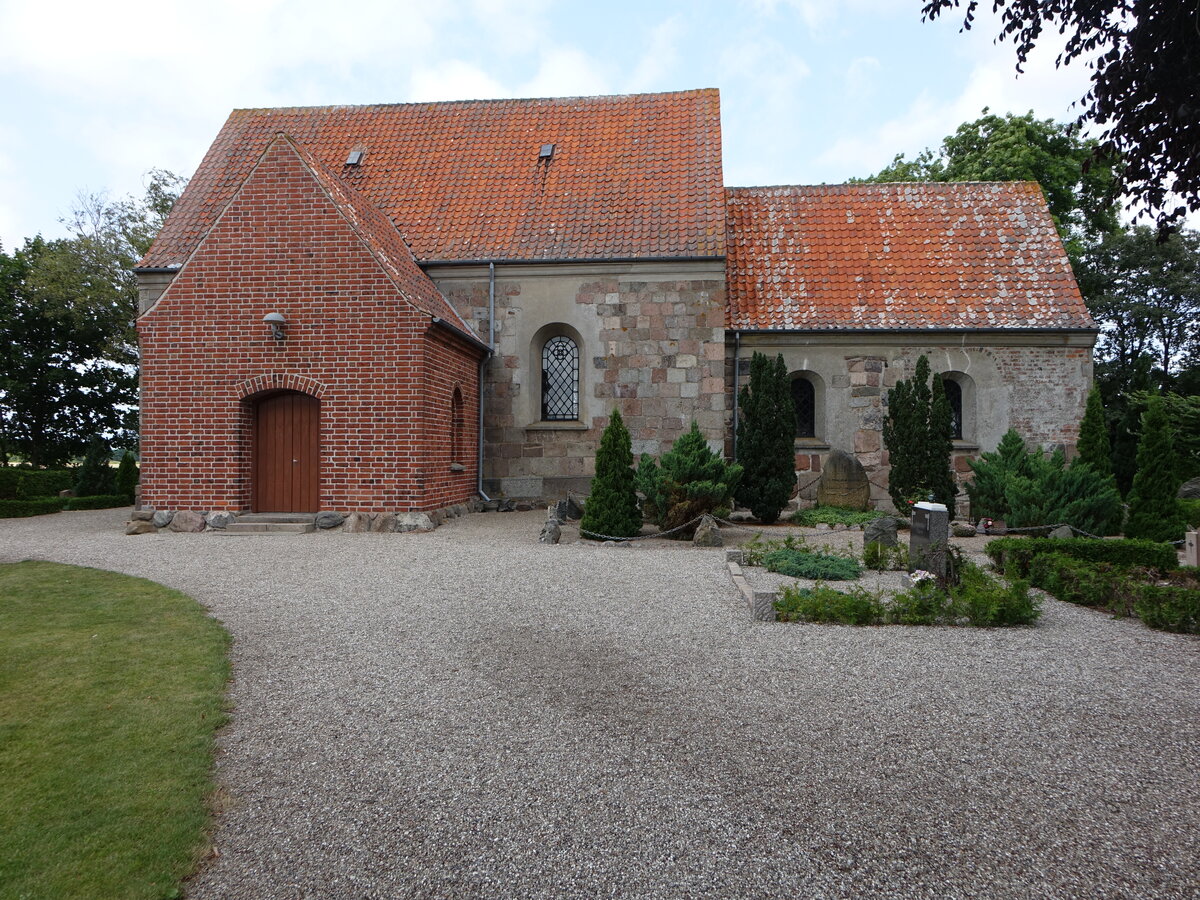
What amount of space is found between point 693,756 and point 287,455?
10.8 meters

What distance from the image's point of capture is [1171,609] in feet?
20.7

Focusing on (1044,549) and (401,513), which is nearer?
(1044,549)

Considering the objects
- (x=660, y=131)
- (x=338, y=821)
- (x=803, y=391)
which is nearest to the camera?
(x=338, y=821)

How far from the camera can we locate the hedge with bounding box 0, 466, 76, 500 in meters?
16.9

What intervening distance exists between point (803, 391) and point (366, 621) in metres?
11.8

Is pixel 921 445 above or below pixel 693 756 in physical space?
above

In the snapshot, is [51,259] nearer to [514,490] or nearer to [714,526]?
[514,490]

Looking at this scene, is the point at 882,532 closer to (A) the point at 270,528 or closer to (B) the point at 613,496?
(B) the point at 613,496

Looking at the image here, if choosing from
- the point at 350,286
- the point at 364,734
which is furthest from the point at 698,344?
the point at 364,734

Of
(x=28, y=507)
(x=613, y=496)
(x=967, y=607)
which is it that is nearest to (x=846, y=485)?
(x=613, y=496)

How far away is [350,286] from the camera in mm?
12508

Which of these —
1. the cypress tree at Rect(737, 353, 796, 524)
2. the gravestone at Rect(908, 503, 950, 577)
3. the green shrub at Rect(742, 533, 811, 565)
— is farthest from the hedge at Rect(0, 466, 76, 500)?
the gravestone at Rect(908, 503, 950, 577)

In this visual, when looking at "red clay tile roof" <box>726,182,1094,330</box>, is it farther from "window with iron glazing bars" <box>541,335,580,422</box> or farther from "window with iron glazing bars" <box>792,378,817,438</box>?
"window with iron glazing bars" <box>541,335,580,422</box>

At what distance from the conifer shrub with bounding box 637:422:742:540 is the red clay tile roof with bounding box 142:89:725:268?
16.3 ft
